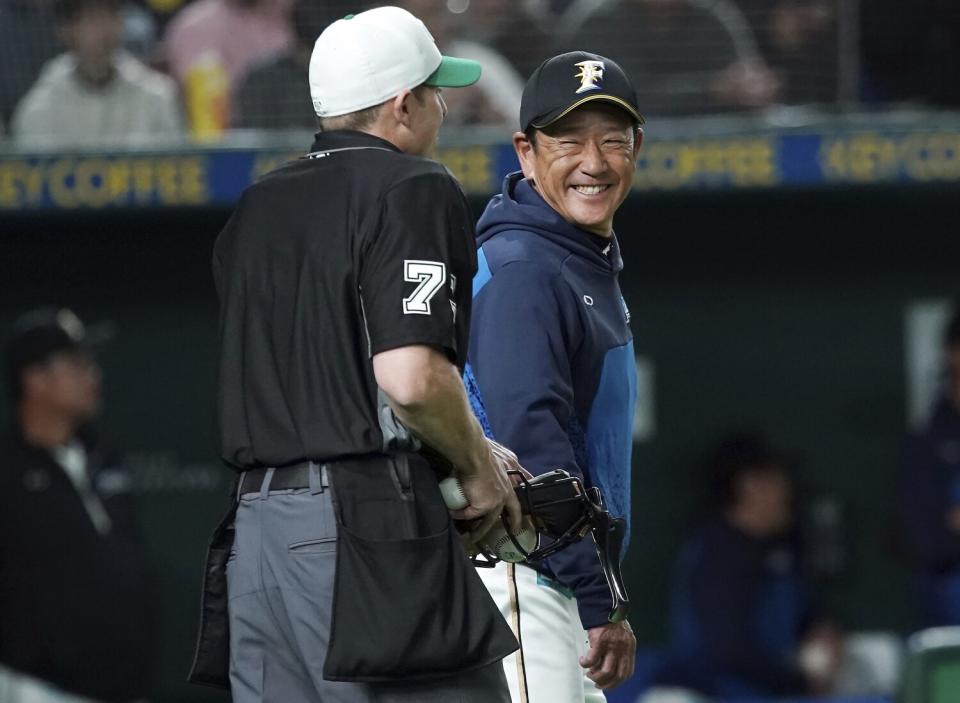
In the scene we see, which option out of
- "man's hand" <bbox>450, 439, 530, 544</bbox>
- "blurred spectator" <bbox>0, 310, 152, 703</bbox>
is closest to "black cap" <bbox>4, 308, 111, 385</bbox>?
"blurred spectator" <bbox>0, 310, 152, 703</bbox>

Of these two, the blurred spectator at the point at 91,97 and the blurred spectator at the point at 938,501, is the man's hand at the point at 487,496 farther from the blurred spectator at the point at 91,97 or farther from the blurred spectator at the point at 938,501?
the blurred spectator at the point at 938,501

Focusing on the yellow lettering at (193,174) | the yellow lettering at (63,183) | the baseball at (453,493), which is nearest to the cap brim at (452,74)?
the baseball at (453,493)

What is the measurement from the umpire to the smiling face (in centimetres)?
70

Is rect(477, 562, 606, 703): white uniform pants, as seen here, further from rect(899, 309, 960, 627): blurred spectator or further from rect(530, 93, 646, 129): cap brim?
rect(899, 309, 960, 627): blurred spectator

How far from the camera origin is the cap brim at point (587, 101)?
3.71 meters

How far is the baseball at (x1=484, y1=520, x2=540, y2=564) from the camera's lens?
325cm

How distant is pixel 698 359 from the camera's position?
770 centimetres

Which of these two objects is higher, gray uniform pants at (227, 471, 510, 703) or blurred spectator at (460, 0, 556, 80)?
blurred spectator at (460, 0, 556, 80)

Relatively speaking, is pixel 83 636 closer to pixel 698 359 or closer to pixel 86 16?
pixel 86 16

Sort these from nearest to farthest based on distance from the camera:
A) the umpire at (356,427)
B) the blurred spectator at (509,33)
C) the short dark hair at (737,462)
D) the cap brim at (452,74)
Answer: the umpire at (356,427)
the cap brim at (452,74)
the blurred spectator at (509,33)
the short dark hair at (737,462)

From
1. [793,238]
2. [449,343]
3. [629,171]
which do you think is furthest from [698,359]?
[449,343]

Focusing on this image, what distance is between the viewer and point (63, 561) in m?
6.69

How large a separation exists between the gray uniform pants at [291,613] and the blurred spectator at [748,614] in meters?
4.24

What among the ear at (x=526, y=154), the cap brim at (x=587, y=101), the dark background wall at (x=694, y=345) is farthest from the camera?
the dark background wall at (x=694, y=345)
